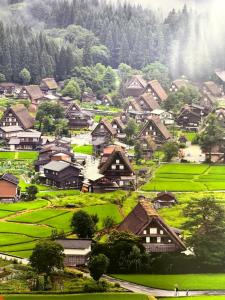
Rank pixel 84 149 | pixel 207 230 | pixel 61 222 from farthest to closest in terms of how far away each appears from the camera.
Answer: pixel 84 149 < pixel 61 222 < pixel 207 230

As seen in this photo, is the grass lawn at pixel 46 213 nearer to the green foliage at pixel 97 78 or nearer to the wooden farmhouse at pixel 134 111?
the wooden farmhouse at pixel 134 111

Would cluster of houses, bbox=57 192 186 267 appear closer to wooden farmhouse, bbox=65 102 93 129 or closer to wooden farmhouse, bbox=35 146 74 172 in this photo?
wooden farmhouse, bbox=35 146 74 172

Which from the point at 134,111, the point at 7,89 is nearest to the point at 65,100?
the point at 7,89

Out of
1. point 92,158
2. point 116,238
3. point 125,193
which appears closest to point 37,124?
point 92,158

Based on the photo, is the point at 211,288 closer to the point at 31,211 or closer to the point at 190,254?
the point at 190,254

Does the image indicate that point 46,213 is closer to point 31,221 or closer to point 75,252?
point 31,221

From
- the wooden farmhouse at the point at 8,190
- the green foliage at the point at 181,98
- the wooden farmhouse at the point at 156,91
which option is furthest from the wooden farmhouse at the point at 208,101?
the wooden farmhouse at the point at 8,190
